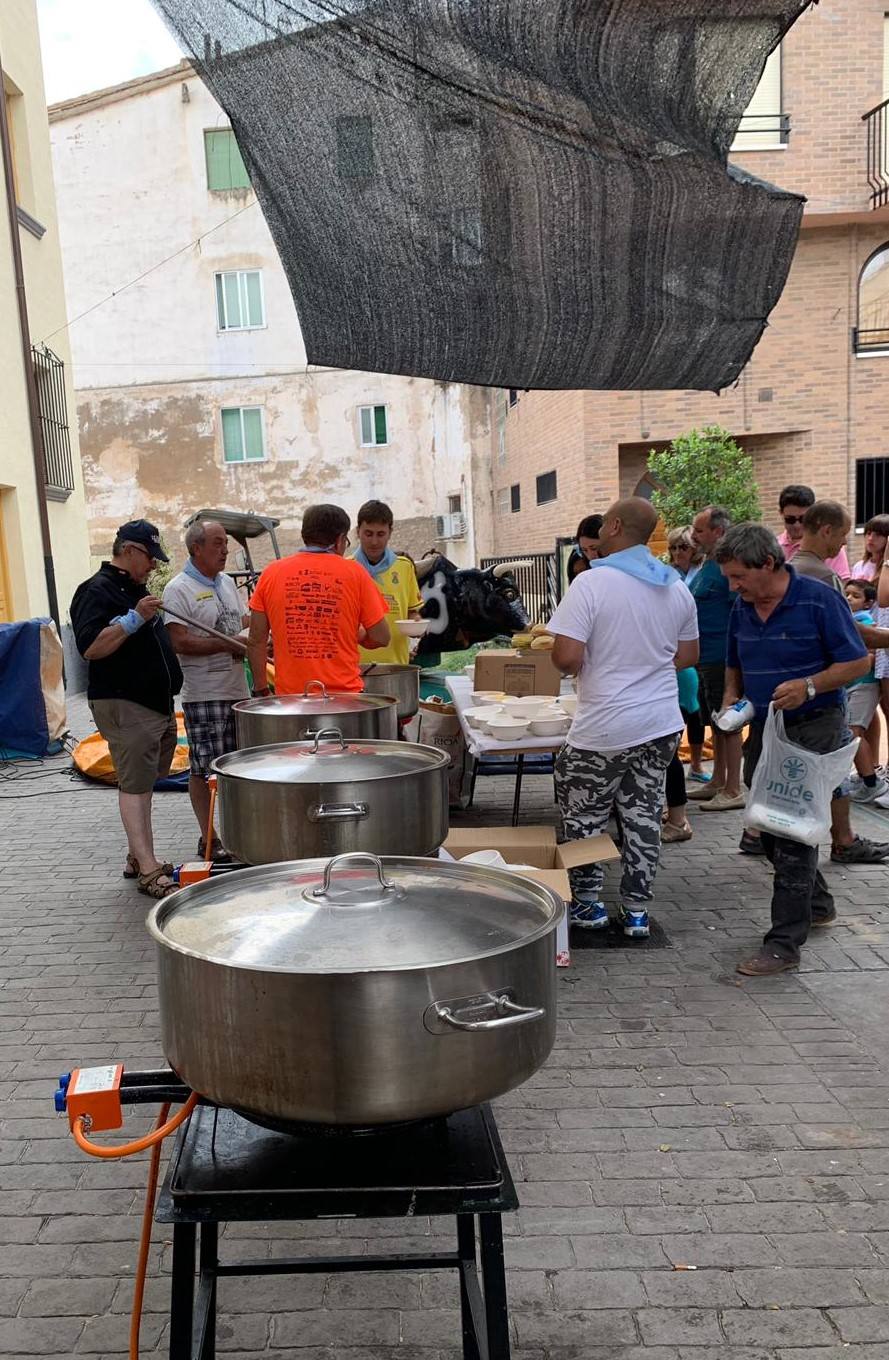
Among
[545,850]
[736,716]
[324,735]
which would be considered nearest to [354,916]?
[324,735]

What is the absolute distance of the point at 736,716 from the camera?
4090 millimetres

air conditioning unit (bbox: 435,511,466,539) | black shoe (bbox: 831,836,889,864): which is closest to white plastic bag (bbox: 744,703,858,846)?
black shoe (bbox: 831,836,889,864)

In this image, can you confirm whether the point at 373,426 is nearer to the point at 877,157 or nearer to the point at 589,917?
the point at 877,157

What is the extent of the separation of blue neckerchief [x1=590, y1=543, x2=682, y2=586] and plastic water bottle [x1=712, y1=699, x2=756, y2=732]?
1.84 ft

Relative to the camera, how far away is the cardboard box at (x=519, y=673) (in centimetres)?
618

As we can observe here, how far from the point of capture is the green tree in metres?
15.3

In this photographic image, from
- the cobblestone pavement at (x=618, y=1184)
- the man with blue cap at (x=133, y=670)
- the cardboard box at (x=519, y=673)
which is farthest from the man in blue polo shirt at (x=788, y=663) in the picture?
the man with blue cap at (x=133, y=670)

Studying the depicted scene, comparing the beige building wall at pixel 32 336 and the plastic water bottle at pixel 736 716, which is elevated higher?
the beige building wall at pixel 32 336

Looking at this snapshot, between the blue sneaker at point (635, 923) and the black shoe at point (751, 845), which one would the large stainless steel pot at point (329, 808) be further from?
the black shoe at point (751, 845)

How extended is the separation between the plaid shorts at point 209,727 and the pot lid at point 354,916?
3533mm

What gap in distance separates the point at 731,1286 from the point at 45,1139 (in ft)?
6.50

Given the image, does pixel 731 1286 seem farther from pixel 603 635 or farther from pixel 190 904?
pixel 603 635

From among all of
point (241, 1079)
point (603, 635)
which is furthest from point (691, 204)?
point (241, 1079)

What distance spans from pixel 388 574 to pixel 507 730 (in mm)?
1525
